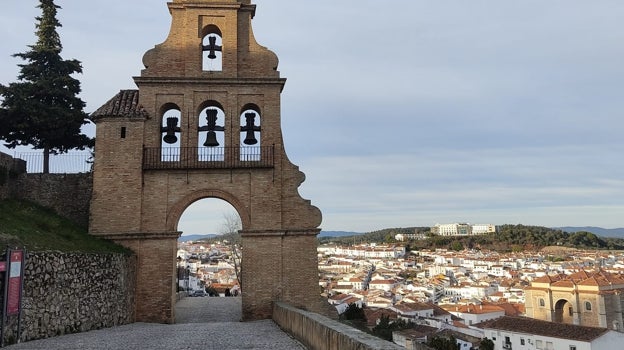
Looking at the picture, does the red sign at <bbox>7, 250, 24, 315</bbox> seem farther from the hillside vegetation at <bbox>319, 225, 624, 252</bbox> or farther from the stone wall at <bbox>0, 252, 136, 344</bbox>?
the hillside vegetation at <bbox>319, 225, 624, 252</bbox>

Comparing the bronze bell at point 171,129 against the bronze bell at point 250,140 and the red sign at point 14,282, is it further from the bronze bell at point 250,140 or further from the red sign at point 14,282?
the red sign at point 14,282

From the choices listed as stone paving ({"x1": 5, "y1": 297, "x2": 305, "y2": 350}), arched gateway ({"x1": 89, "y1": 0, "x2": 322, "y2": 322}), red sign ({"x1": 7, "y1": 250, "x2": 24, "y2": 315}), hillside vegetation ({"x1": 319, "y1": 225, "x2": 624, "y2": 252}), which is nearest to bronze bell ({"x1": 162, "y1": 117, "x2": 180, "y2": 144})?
arched gateway ({"x1": 89, "y1": 0, "x2": 322, "y2": 322})

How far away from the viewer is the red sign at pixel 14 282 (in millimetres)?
8070

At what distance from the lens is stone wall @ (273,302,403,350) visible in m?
4.69

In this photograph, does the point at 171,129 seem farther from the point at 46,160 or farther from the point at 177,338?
the point at 177,338

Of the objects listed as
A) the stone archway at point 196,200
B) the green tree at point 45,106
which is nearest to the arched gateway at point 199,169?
the stone archway at point 196,200

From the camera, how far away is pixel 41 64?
18703 mm

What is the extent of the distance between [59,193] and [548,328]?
1415 inches

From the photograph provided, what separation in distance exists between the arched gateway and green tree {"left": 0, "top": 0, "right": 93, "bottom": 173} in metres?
2.68

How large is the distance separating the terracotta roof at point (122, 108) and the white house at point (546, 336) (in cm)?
3322

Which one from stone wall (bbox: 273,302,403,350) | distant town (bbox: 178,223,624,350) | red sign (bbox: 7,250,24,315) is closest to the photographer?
stone wall (bbox: 273,302,403,350)

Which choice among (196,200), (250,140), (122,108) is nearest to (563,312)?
(250,140)

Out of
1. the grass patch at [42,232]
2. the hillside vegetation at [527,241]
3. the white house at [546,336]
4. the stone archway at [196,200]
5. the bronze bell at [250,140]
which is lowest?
the white house at [546,336]

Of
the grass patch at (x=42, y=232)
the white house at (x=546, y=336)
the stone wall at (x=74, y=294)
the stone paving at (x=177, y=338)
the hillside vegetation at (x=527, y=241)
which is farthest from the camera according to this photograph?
the hillside vegetation at (x=527, y=241)
